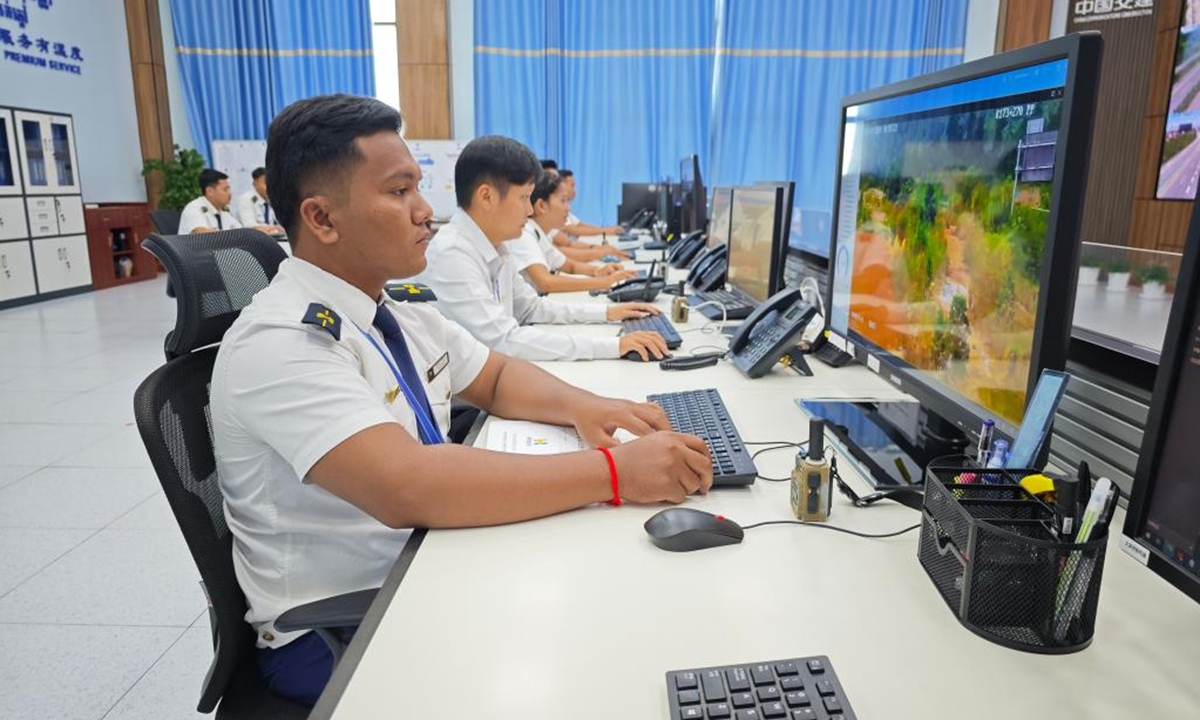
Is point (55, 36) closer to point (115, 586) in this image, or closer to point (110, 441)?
point (110, 441)

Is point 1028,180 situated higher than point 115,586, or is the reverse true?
point 1028,180

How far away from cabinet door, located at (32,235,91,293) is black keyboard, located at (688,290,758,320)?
627cm

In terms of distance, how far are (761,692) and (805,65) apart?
804 centimetres

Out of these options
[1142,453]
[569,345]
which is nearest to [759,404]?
[569,345]

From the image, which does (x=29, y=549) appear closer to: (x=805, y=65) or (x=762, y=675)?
(x=762, y=675)

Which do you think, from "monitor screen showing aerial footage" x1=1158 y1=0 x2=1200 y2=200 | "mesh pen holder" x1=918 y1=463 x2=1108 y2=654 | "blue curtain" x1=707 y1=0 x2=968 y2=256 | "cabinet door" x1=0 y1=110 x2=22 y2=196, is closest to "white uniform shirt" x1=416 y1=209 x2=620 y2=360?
"mesh pen holder" x1=918 y1=463 x2=1108 y2=654

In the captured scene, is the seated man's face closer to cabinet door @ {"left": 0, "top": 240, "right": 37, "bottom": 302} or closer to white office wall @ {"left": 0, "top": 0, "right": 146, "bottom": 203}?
cabinet door @ {"left": 0, "top": 240, "right": 37, "bottom": 302}

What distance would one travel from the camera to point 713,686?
24.8 inches

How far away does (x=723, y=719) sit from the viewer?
0.60m

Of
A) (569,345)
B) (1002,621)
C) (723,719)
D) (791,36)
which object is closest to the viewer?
(723,719)

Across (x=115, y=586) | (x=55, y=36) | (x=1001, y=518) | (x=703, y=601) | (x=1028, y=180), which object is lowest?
(x=115, y=586)

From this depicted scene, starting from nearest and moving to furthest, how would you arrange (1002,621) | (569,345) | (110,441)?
1. (1002,621)
2. (569,345)
3. (110,441)

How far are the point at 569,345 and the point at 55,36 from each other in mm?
7443

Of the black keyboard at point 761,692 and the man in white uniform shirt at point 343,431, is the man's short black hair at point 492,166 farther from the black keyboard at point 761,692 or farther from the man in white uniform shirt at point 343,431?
the black keyboard at point 761,692
